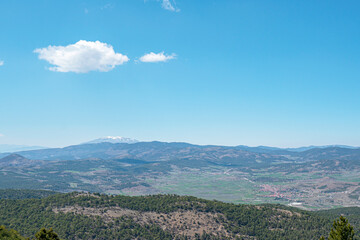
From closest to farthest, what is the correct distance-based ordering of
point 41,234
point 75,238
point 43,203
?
point 41,234
point 75,238
point 43,203

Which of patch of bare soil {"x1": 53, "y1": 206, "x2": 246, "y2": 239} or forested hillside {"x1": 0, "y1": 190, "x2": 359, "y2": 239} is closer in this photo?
forested hillside {"x1": 0, "y1": 190, "x2": 359, "y2": 239}

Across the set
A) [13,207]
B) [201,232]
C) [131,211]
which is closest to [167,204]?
[131,211]

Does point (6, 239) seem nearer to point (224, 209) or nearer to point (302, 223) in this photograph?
point (224, 209)

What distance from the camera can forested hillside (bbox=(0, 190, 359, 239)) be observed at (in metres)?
109

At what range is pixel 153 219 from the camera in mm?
122000

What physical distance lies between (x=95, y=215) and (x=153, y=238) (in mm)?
27870

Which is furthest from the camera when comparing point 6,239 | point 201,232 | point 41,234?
point 201,232

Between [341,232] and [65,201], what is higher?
[341,232]

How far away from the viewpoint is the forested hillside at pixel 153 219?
109250 millimetres

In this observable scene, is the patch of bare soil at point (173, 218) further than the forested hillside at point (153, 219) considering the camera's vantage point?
Yes

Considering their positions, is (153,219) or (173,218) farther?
(173,218)

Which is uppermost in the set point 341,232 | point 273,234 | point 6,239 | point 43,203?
point 341,232

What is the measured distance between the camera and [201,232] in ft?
373

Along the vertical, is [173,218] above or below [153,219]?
above
